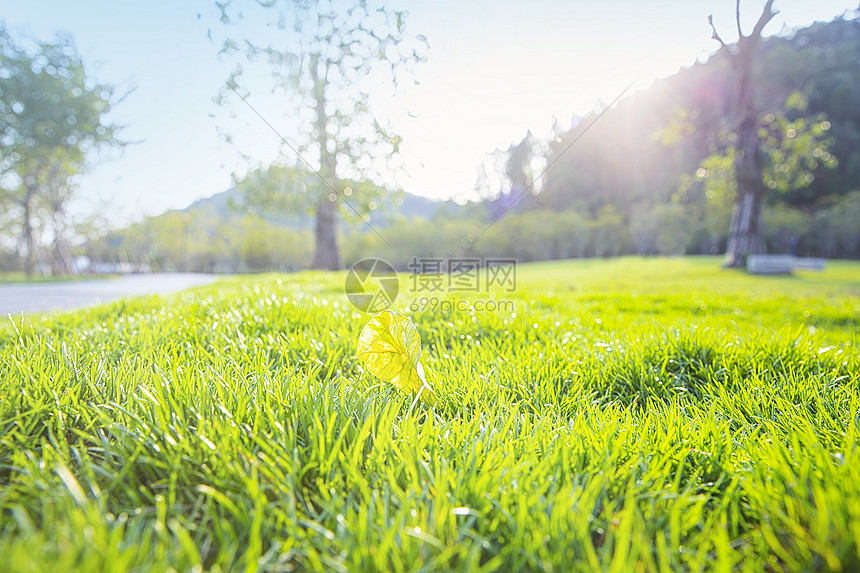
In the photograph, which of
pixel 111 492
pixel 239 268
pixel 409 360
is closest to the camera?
pixel 111 492

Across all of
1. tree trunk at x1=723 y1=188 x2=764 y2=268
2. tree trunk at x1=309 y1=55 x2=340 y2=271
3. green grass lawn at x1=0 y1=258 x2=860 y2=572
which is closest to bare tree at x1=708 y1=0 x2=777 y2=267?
tree trunk at x1=723 y1=188 x2=764 y2=268

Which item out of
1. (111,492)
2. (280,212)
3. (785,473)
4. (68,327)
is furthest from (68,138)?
(785,473)

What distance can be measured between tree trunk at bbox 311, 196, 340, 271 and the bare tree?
15.8 m

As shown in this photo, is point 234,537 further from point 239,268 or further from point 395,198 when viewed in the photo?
point 239,268

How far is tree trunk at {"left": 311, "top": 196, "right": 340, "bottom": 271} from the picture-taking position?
15.4m

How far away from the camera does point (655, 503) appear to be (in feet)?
3.15

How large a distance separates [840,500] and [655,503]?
342 millimetres

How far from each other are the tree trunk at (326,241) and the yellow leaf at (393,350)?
14.5m

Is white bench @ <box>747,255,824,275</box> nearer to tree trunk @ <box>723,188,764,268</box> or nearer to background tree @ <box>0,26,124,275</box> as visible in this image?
tree trunk @ <box>723,188,764,268</box>

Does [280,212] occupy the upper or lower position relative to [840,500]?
upper

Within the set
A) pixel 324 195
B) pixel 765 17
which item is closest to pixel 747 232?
pixel 765 17

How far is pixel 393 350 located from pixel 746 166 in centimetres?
1967

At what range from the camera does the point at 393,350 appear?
1363mm

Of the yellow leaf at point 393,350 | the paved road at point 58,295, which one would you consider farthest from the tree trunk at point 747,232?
the paved road at point 58,295
